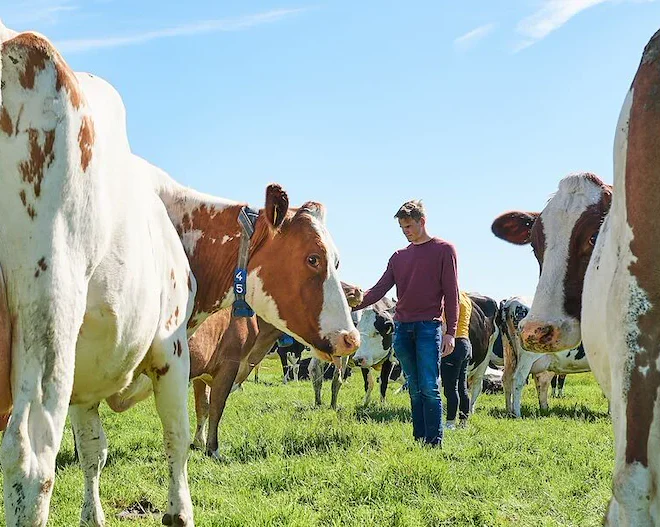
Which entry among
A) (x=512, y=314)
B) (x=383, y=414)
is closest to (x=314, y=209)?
(x=383, y=414)

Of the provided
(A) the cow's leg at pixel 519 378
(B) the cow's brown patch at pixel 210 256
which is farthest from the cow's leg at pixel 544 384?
(B) the cow's brown patch at pixel 210 256

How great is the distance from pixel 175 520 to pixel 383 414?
25.9 ft

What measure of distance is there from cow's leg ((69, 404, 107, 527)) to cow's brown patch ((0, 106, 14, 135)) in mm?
2336

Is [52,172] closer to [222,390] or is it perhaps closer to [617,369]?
[617,369]

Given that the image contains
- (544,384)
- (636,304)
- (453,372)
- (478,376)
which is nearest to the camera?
(636,304)

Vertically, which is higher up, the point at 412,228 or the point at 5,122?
the point at 412,228

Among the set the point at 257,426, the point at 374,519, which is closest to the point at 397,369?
the point at 257,426

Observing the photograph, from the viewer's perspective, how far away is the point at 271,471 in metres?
5.91

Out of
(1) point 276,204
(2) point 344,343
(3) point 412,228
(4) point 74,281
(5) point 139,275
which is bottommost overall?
(2) point 344,343

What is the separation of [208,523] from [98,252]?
2.64 m

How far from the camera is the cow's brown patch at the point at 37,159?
214 centimetres

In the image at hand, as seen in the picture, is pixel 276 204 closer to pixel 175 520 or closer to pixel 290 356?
pixel 175 520

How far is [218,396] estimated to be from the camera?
8.02 m

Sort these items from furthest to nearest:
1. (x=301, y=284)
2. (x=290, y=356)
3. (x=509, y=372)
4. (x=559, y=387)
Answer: (x=290, y=356) < (x=559, y=387) < (x=509, y=372) < (x=301, y=284)
